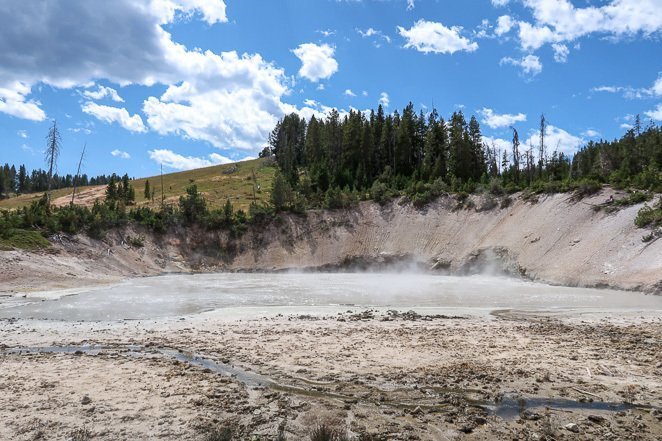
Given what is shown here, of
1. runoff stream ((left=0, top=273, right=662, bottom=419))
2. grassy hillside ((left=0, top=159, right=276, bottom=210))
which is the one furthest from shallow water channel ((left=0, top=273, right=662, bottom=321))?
grassy hillside ((left=0, top=159, right=276, bottom=210))

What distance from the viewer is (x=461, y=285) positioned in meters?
37.6

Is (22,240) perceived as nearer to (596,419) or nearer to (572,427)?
(572,427)

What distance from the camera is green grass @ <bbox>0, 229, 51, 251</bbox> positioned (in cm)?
3828

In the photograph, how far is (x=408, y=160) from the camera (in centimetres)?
8775

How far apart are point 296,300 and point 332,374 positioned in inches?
657

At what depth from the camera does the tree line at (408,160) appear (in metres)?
66.7

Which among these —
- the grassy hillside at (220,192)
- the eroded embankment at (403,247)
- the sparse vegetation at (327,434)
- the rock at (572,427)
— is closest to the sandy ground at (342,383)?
the rock at (572,427)

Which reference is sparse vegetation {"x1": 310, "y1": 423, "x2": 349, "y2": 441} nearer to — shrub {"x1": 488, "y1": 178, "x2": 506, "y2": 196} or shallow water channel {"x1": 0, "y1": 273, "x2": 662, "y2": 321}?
shallow water channel {"x1": 0, "y1": 273, "x2": 662, "y2": 321}

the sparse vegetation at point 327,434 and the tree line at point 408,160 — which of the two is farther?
the tree line at point 408,160

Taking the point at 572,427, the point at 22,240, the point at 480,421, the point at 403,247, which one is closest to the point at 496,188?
the point at 403,247

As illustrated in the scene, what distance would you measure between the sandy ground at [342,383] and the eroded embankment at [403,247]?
20604 mm

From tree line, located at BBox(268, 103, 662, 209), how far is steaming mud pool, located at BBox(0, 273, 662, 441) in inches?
1729

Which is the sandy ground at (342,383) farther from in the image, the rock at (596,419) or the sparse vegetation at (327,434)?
the sparse vegetation at (327,434)

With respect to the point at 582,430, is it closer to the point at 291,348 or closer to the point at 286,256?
the point at 291,348
